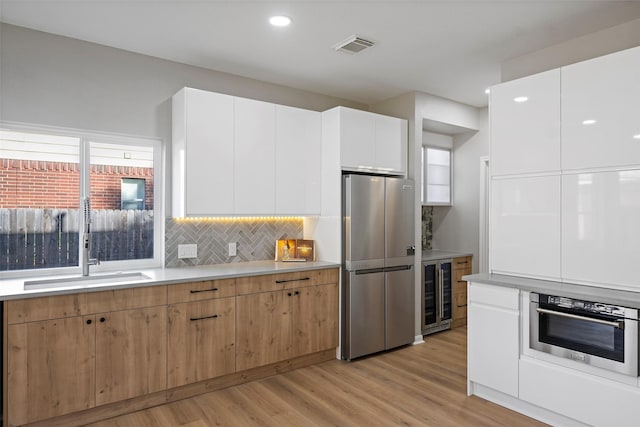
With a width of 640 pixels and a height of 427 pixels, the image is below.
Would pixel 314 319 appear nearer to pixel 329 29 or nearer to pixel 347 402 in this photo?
pixel 347 402

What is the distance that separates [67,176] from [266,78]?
1.97 metres

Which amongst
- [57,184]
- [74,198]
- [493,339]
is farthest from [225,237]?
[493,339]

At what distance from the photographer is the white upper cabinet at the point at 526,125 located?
2857mm

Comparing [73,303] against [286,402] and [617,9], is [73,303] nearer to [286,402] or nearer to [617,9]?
[286,402]

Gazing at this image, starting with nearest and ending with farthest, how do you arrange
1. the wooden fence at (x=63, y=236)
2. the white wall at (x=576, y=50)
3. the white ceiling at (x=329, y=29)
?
1. the white ceiling at (x=329, y=29)
2. the white wall at (x=576, y=50)
3. the wooden fence at (x=63, y=236)

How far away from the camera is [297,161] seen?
3.94m

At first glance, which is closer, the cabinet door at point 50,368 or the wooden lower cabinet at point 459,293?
the cabinet door at point 50,368

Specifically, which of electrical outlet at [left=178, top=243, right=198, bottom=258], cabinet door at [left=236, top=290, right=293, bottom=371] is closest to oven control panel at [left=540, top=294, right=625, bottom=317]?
cabinet door at [left=236, top=290, right=293, bottom=371]

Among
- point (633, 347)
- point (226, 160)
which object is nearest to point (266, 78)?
point (226, 160)

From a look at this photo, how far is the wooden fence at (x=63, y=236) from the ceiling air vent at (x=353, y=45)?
2156mm

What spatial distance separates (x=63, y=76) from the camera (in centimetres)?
308

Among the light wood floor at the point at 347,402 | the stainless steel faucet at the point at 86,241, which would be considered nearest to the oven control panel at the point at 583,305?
the light wood floor at the point at 347,402

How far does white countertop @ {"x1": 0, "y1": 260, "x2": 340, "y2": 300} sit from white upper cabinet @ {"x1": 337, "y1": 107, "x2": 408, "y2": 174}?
108 centimetres

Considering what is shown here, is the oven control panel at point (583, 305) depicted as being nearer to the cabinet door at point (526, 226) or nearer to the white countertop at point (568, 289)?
the white countertop at point (568, 289)
